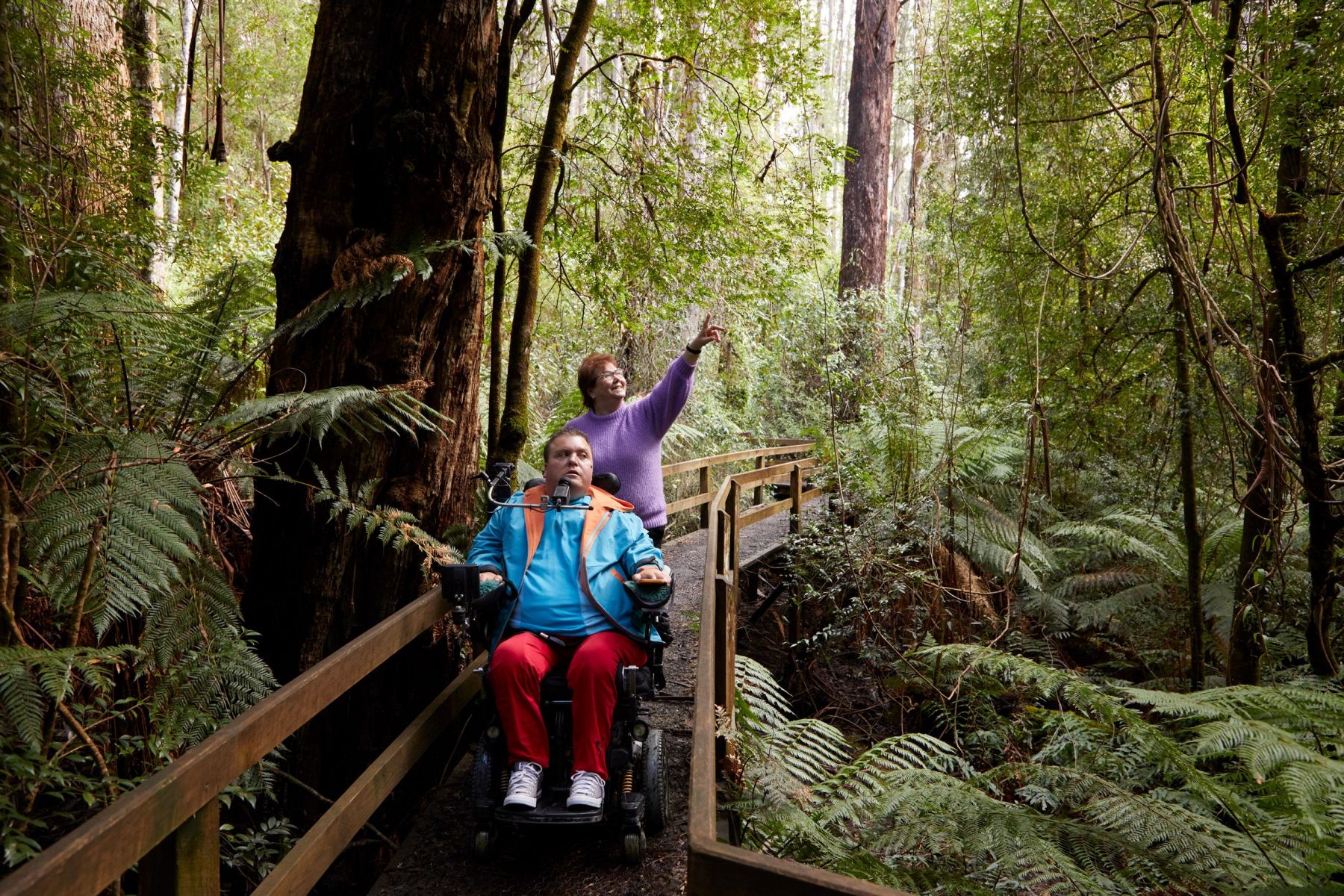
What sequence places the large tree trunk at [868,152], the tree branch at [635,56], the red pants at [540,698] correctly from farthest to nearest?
the large tree trunk at [868,152] → the tree branch at [635,56] → the red pants at [540,698]

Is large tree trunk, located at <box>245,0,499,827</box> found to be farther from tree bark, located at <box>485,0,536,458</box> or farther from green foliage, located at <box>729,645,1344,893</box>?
green foliage, located at <box>729,645,1344,893</box>

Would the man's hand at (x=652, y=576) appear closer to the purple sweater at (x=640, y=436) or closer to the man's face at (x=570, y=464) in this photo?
the man's face at (x=570, y=464)

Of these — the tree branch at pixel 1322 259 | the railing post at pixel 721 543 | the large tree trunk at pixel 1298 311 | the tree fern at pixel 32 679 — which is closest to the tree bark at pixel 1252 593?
the large tree trunk at pixel 1298 311

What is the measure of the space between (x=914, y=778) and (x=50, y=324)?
3.65 metres

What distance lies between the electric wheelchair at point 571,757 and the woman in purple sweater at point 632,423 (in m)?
1.30

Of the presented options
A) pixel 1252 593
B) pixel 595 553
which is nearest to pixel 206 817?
pixel 595 553

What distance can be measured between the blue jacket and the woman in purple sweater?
940mm

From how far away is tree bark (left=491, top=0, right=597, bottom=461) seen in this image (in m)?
5.07

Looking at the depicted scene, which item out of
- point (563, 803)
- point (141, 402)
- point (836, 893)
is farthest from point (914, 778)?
point (141, 402)

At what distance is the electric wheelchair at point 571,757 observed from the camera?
298 cm

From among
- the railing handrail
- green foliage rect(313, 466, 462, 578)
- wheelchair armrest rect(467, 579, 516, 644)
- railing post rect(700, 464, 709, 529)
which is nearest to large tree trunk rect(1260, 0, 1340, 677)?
wheelchair armrest rect(467, 579, 516, 644)

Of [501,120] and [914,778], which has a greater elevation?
[501,120]

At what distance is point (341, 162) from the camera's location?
368 centimetres

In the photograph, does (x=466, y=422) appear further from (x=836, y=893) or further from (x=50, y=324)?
(x=836, y=893)
